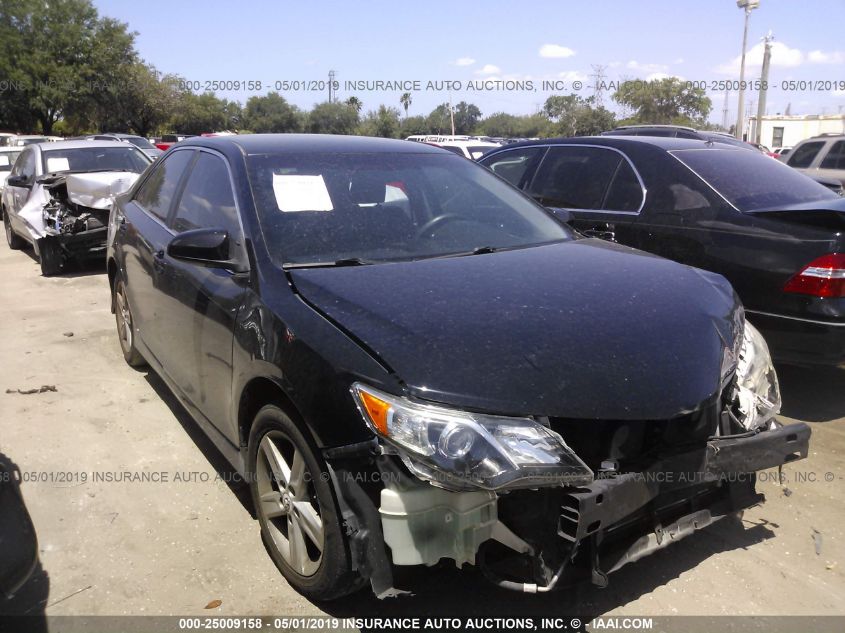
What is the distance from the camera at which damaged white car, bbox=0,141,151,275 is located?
8.76 metres

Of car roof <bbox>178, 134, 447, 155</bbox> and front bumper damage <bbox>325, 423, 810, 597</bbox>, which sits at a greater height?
car roof <bbox>178, 134, 447, 155</bbox>

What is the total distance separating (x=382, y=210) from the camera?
3359 mm

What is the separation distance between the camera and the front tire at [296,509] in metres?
2.38

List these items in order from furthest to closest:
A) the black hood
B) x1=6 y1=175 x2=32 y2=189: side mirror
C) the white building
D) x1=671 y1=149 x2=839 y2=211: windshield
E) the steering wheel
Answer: the white building → x1=6 y1=175 x2=32 y2=189: side mirror → x1=671 y1=149 x2=839 y2=211: windshield → the steering wheel → the black hood

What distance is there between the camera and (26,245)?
38.0 ft

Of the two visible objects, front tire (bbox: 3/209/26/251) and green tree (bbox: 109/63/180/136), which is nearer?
front tire (bbox: 3/209/26/251)

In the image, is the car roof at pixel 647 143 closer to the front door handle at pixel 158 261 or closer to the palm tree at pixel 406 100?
the front door handle at pixel 158 261

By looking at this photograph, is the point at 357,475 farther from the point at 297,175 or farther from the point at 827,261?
the point at 827,261

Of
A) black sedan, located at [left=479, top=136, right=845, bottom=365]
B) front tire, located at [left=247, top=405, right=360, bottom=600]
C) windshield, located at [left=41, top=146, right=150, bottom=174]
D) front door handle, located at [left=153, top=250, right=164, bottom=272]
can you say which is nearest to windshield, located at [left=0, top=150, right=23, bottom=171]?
windshield, located at [left=41, top=146, right=150, bottom=174]

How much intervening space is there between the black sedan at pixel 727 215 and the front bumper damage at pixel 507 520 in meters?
2.20

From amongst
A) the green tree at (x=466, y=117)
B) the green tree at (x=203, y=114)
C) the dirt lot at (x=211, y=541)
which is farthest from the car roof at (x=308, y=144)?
the green tree at (x=466, y=117)

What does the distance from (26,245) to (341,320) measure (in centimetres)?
1115

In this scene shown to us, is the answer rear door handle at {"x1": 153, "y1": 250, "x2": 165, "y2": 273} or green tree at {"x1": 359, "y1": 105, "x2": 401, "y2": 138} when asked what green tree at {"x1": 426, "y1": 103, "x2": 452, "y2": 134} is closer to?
green tree at {"x1": 359, "y1": 105, "x2": 401, "y2": 138}

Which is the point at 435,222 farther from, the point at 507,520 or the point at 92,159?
the point at 92,159
